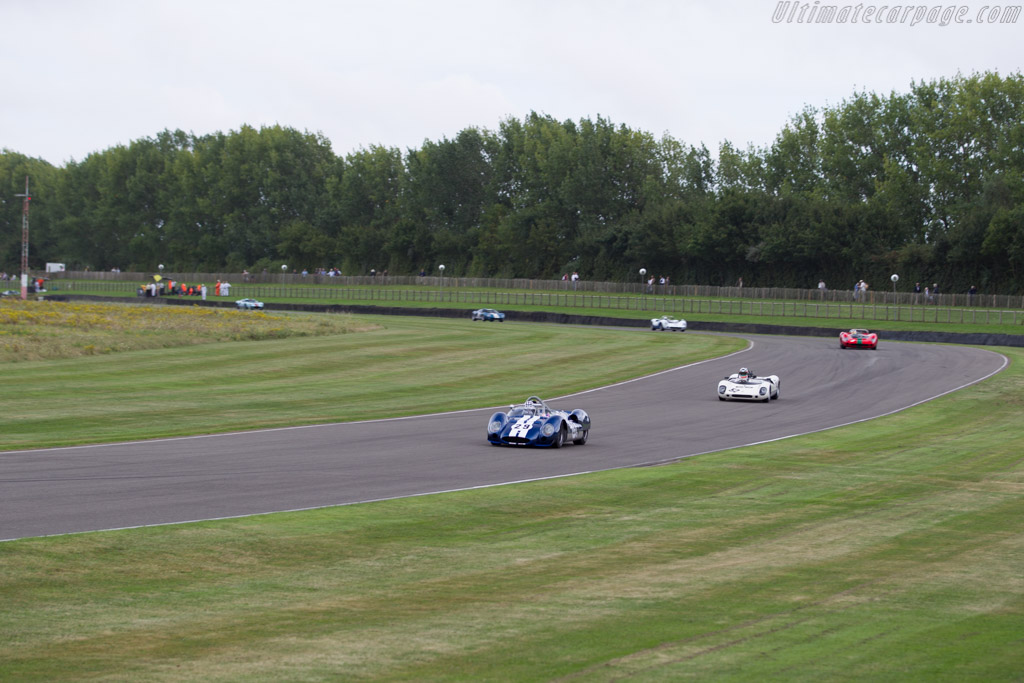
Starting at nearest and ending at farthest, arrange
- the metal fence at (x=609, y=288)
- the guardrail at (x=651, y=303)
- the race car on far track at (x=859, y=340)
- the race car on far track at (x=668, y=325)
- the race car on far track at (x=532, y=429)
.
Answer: the race car on far track at (x=532, y=429), the race car on far track at (x=859, y=340), the race car on far track at (x=668, y=325), the guardrail at (x=651, y=303), the metal fence at (x=609, y=288)

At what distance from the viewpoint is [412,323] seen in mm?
76375

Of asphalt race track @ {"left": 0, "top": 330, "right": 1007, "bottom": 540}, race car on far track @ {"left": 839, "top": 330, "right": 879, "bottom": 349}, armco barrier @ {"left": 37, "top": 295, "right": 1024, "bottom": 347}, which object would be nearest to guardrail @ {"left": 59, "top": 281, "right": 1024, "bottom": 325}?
armco barrier @ {"left": 37, "top": 295, "right": 1024, "bottom": 347}

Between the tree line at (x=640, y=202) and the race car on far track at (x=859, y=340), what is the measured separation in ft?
158

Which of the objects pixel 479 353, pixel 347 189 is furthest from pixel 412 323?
pixel 347 189

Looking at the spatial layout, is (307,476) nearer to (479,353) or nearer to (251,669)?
(251,669)

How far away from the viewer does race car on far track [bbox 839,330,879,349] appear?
61406mm

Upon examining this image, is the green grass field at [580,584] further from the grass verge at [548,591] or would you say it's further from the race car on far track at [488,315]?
the race car on far track at [488,315]

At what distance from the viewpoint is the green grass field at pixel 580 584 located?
8688mm

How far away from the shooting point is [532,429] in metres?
24.4

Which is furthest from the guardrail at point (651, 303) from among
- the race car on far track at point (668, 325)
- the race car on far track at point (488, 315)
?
the race car on far track at point (488, 315)

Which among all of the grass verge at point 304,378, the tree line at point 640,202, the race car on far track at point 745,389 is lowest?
the grass verge at point 304,378

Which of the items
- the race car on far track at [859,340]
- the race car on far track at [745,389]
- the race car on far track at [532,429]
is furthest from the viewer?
the race car on far track at [859,340]

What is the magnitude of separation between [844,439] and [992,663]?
60.4 ft

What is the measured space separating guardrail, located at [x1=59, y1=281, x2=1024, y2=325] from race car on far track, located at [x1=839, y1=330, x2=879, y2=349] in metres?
23.2
